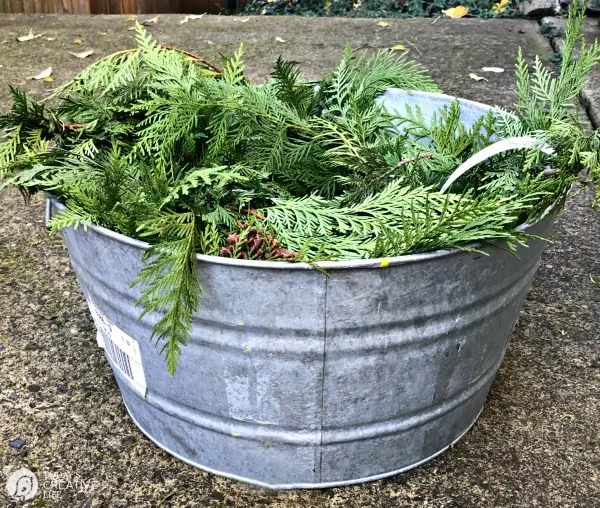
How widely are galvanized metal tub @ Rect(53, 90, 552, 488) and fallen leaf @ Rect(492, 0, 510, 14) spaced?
3928 mm

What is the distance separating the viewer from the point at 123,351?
1479 mm

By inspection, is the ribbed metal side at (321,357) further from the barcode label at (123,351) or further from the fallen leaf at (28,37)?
the fallen leaf at (28,37)

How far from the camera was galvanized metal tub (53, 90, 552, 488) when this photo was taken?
1190 millimetres

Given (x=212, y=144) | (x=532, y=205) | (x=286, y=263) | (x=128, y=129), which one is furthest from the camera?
(x=128, y=129)

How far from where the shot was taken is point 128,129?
4.93ft

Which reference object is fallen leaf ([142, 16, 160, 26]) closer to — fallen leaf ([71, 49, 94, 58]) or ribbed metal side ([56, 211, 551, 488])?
fallen leaf ([71, 49, 94, 58])

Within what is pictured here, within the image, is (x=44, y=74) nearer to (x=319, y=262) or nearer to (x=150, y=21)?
(x=150, y=21)

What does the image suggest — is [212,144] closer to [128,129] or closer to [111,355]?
[128,129]

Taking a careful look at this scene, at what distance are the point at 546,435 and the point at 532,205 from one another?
2.33 feet

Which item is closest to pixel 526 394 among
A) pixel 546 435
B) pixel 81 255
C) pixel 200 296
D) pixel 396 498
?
pixel 546 435

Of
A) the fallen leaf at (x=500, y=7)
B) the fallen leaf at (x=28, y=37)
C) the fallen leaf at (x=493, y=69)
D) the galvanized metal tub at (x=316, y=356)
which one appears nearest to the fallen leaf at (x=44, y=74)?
the fallen leaf at (x=28, y=37)

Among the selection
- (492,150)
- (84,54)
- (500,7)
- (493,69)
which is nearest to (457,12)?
(500,7)

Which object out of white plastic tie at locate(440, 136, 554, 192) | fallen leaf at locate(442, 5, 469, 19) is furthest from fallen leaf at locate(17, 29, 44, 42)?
white plastic tie at locate(440, 136, 554, 192)

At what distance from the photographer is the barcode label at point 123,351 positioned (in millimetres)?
1437
